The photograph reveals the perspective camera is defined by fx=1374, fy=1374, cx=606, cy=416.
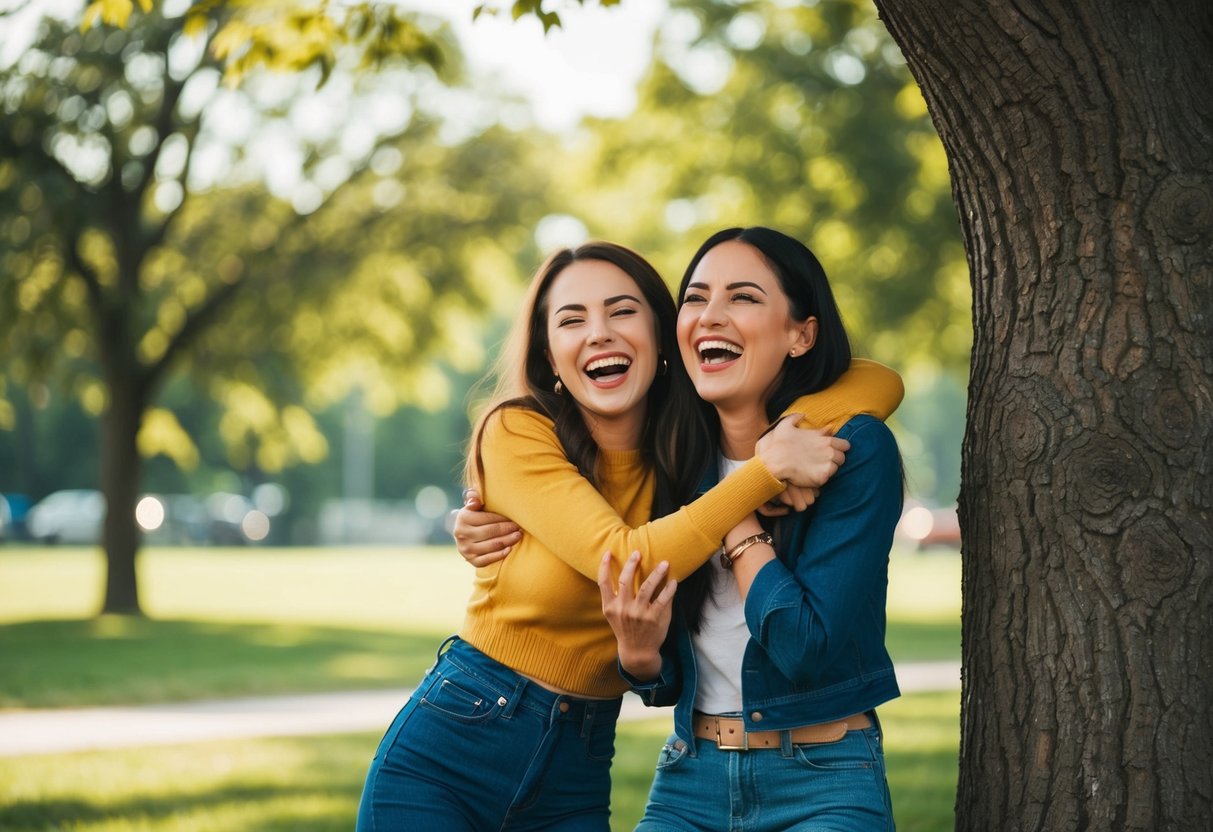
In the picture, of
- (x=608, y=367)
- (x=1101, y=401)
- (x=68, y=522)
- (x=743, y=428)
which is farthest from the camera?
(x=68, y=522)

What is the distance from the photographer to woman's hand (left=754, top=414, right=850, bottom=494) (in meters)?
3.07

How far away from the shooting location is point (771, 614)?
9.86 feet

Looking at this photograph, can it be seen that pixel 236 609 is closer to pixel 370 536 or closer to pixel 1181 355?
pixel 1181 355

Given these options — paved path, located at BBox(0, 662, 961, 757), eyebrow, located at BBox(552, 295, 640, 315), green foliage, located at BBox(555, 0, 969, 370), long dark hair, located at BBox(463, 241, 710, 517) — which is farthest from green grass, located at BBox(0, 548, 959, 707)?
eyebrow, located at BBox(552, 295, 640, 315)

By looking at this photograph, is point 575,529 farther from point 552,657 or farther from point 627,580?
point 552,657

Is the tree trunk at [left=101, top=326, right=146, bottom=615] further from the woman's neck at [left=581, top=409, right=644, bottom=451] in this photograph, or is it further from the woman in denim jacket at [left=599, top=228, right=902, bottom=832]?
the woman in denim jacket at [left=599, top=228, right=902, bottom=832]

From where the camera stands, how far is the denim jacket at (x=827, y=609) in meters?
2.99

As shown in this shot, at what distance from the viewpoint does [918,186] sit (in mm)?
18703

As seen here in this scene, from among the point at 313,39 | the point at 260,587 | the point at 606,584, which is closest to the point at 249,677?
the point at 313,39

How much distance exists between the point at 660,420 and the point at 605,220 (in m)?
21.0

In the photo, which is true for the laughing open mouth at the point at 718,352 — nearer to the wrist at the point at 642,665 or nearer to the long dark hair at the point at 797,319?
the long dark hair at the point at 797,319

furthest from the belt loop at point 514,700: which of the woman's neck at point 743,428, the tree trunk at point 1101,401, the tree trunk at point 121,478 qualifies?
the tree trunk at point 121,478

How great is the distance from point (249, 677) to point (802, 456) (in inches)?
427

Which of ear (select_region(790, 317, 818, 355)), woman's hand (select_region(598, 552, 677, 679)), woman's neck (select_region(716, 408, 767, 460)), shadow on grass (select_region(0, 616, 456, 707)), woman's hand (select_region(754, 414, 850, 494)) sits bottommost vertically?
shadow on grass (select_region(0, 616, 456, 707))
